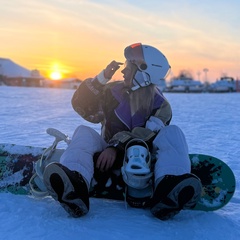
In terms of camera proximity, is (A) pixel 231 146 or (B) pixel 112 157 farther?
(A) pixel 231 146

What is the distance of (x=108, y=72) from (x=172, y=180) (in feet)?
3.18

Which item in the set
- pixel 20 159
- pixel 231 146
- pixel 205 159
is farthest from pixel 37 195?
pixel 231 146

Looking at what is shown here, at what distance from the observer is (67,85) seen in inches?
2247

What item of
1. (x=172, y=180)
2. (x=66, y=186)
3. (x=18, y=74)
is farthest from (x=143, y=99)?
(x=18, y=74)

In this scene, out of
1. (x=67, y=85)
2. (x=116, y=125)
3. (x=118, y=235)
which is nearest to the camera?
(x=118, y=235)

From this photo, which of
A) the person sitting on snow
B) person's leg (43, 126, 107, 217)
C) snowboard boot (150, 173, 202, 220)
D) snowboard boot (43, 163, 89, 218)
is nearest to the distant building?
the person sitting on snow

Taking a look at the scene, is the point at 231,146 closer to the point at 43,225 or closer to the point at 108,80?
the point at 108,80

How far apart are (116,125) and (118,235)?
0.88 m

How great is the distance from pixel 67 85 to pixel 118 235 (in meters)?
56.2

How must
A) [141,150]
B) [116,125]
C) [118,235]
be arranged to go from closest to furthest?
[118,235]
[141,150]
[116,125]

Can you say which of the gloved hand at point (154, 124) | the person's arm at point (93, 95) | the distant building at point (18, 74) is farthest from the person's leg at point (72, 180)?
the distant building at point (18, 74)

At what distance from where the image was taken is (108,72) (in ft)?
8.38

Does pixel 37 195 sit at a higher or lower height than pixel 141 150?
lower

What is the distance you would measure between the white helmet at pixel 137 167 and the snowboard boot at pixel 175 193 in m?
0.13
